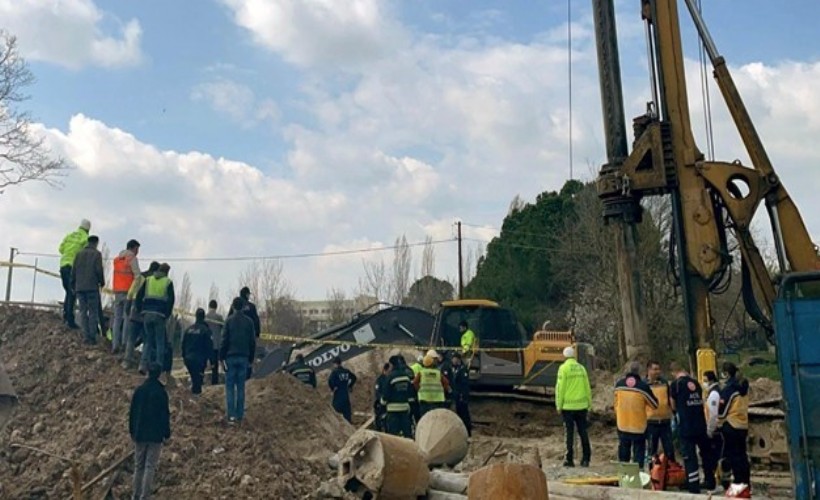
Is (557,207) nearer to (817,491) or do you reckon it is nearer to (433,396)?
(433,396)

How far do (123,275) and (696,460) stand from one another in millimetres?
8935

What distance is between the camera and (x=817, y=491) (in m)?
7.59

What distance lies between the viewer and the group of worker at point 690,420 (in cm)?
1127

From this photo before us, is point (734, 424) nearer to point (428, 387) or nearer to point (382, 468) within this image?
point (382, 468)

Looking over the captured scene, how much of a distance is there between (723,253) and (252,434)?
7201 millimetres

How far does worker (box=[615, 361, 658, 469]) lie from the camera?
12156 millimetres

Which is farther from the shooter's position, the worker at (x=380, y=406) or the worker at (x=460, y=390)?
the worker at (x=460, y=390)

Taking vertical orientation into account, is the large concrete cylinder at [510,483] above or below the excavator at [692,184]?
below

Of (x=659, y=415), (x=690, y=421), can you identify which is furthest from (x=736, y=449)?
(x=659, y=415)

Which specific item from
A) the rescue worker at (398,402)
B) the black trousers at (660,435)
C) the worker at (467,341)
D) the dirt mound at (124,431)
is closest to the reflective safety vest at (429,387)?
the rescue worker at (398,402)

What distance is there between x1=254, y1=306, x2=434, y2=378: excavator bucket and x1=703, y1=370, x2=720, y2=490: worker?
28.7 ft

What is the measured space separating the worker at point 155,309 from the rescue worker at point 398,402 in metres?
3.62

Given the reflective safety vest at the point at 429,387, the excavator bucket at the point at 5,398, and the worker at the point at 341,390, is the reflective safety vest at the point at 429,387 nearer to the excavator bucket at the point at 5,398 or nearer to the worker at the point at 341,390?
the worker at the point at 341,390

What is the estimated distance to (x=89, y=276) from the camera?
44.9 feet
